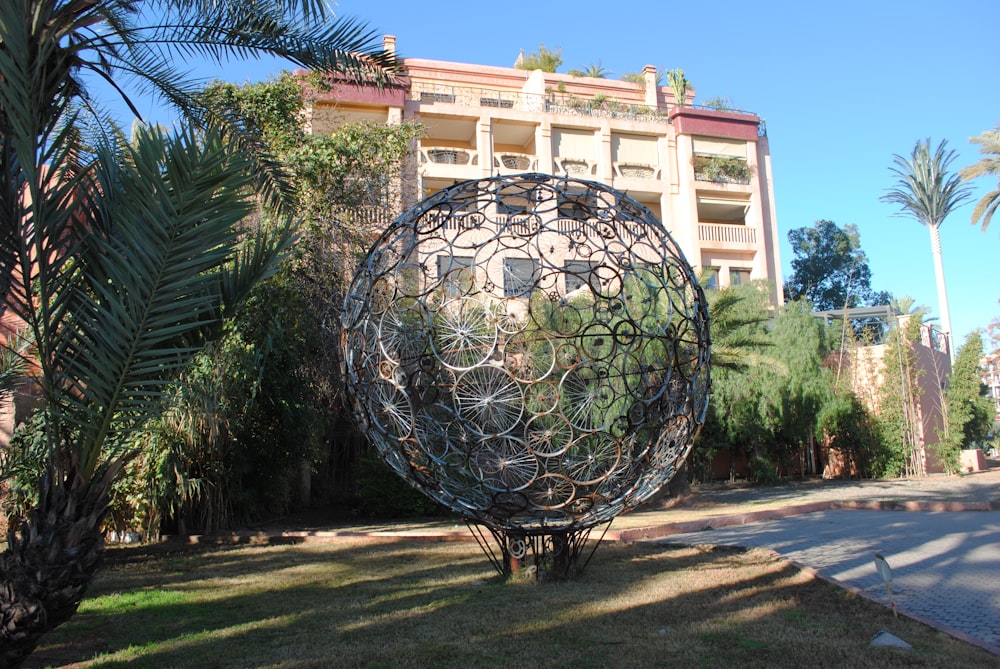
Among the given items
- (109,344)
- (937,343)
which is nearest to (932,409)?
(937,343)

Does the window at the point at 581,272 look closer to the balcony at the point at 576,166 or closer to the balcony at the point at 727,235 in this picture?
the balcony at the point at 576,166

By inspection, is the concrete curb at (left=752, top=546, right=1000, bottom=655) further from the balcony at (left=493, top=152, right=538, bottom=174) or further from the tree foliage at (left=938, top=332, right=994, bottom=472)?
the balcony at (left=493, top=152, right=538, bottom=174)

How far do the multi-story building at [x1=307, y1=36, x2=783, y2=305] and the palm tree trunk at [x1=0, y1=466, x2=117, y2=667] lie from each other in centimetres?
1957

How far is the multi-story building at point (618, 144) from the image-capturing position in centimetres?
2466

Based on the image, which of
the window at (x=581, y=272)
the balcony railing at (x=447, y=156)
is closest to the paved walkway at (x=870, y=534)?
Result: the window at (x=581, y=272)

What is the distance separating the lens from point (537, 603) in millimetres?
6332

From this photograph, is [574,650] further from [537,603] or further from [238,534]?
[238,534]

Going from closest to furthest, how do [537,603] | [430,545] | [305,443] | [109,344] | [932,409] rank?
[109,344] < [537,603] < [430,545] < [305,443] < [932,409]

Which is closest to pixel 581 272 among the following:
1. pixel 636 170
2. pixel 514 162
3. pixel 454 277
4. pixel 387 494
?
pixel 454 277

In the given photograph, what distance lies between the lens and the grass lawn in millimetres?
4777

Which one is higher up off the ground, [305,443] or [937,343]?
[937,343]

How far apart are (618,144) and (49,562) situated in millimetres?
24560

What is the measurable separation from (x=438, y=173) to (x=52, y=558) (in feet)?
66.2

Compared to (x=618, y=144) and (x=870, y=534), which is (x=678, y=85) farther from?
(x=870, y=534)
